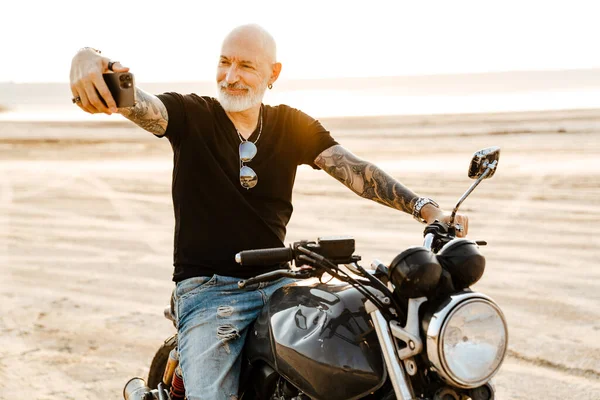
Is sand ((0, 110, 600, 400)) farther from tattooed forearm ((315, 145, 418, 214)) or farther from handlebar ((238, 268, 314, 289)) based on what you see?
handlebar ((238, 268, 314, 289))

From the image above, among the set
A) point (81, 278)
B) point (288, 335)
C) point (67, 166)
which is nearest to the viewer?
point (288, 335)

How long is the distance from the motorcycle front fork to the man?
75cm

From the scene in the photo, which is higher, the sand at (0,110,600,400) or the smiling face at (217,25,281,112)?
the smiling face at (217,25,281,112)

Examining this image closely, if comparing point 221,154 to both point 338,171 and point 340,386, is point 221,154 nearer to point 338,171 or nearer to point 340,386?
point 338,171

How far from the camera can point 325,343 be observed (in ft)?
7.67

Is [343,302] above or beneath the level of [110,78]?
beneath

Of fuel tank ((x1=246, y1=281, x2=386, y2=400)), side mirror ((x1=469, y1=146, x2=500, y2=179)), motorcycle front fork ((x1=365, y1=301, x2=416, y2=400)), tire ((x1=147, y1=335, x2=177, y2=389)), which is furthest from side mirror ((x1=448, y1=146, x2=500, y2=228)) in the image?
tire ((x1=147, y1=335, x2=177, y2=389))

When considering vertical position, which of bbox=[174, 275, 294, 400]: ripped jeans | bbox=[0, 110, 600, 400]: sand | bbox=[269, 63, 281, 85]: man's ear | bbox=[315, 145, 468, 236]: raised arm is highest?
bbox=[269, 63, 281, 85]: man's ear

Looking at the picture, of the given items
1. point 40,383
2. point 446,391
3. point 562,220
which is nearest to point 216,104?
point 446,391

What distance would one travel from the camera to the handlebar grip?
2145 millimetres

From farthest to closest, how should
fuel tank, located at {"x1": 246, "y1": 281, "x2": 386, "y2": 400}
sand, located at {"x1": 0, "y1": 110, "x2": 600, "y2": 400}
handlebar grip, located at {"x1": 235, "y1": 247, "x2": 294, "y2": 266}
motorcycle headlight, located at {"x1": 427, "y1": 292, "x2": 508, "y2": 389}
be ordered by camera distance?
sand, located at {"x1": 0, "y1": 110, "x2": 600, "y2": 400} → fuel tank, located at {"x1": 246, "y1": 281, "x2": 386, "y2": 400} → handlebar grip, located at {"x1": 235, "y1": 247, "x2": 294, "y2": 266} → motorcycle headlight, located at {"x1": 427, "y1": 292, "x2": 508, "y2": 389}

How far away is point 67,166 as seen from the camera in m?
15.6

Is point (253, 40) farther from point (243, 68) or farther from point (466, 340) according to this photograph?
point (466, 340)

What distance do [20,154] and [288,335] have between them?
16825 mm
